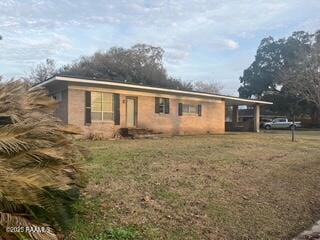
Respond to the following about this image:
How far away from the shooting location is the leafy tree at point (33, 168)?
466cm

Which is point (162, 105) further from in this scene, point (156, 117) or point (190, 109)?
point (190, 109)

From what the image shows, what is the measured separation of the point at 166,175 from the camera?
10.4 meters

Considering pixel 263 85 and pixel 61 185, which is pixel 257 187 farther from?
pixel 263 85

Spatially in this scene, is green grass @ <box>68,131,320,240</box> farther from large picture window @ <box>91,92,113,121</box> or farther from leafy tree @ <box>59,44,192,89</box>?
leafy tree @ <box>59,44,192,89</box>

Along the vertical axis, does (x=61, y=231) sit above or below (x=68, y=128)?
below

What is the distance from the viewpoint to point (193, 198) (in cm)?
883

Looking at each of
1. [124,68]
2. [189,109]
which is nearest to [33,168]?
[189,109]

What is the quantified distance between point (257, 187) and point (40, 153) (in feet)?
22.1

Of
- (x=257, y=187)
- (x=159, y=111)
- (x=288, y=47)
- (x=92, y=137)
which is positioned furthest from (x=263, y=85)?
(x=257, y=187)

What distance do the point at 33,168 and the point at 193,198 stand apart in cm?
445

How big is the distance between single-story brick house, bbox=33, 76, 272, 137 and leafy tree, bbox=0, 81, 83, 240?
494 inches

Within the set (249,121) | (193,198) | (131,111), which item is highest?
(131,111)

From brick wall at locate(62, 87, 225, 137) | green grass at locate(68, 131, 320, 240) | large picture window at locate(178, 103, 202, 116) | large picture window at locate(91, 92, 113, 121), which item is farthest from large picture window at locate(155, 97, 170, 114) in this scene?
green grass at locate(68, 131, 320, 240)

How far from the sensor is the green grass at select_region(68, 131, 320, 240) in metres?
7.05
